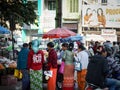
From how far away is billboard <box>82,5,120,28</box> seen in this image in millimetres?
53562

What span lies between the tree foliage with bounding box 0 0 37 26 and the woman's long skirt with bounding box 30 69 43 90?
547cm

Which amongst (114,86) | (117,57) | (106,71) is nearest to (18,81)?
(117,57)

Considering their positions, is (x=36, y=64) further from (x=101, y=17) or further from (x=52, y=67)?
(x=101, y=17)

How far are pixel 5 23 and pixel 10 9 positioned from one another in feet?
5.52

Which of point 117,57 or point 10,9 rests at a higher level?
point 10,9

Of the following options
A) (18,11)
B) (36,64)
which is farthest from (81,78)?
(18,11)

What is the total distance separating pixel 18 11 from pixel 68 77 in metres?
5.54

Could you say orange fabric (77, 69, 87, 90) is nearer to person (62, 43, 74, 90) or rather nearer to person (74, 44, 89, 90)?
person (74, 44, 89, 90)

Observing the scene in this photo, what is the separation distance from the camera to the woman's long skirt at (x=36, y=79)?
43.8ft

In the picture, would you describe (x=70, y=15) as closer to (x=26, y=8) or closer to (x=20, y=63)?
(x=26, y=8)

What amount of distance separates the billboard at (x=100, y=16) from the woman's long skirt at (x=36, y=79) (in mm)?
40180

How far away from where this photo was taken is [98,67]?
1020 cm

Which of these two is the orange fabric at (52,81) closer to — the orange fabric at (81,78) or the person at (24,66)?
the person at (24,66)

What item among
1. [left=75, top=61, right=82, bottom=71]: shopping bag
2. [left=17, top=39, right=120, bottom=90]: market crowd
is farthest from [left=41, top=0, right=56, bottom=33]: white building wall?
[left=75, top=61, right=82, bottom=71]: shopping bag
